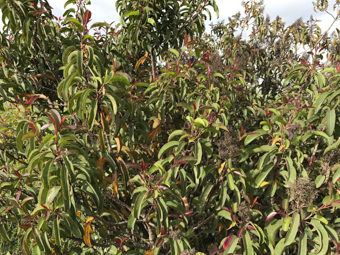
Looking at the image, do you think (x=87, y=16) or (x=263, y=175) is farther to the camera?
(x=263, y=175)

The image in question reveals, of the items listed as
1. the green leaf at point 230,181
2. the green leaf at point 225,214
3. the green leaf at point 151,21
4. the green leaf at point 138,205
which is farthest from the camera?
the green leaf at point 151,21

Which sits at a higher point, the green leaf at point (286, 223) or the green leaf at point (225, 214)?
the green leaf at point (286, 223)

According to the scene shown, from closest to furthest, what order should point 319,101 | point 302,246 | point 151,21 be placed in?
point 302,246 → point 319,101 → point 151,21

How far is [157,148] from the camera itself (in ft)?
8.33

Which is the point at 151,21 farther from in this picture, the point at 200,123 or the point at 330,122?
the point at 330,122

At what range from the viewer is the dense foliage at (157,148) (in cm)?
175

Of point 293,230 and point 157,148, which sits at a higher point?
point 157,148

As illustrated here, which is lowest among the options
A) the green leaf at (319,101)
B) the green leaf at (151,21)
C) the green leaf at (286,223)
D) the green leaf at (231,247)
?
the green leaf at (231,247)

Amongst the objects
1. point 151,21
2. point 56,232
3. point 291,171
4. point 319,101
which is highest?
point 151,21

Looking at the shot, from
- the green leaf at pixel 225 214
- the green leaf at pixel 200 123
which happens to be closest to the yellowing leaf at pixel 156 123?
the green leaf at pixel 200 123

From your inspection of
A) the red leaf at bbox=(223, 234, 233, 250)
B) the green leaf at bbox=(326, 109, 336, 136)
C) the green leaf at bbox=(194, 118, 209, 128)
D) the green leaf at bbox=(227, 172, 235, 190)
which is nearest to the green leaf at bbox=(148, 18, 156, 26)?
the green leaf at bbox=(194, 118, 209, 128)

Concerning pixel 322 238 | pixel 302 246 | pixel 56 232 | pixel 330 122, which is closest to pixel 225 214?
pixel 302 246

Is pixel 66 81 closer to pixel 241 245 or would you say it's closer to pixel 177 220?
pixel 177 220

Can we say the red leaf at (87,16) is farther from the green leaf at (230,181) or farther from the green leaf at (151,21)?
the green leaf at (230,181)
